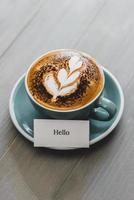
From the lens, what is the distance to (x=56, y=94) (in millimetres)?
606

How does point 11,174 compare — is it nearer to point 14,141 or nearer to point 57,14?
point 14,141

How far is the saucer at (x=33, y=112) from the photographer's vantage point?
2.14 ft

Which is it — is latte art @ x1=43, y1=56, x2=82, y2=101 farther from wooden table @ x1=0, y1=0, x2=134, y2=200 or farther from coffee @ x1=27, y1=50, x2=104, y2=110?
wooden table @ x1=0, y1=0, x2=134, y2=200

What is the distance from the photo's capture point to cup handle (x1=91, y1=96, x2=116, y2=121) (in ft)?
2.07

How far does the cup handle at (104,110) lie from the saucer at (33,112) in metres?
0.02

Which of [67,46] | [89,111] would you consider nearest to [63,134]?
[89,111]

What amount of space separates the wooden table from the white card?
2 cm

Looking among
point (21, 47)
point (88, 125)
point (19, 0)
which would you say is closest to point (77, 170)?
point (88, 125)

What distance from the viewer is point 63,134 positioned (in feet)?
2.10

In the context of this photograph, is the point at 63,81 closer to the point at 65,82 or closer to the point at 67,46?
the point at 65,82

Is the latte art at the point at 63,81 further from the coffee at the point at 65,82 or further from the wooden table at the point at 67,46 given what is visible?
the wooden table at the point at 67,46

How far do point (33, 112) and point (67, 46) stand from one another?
0.55ft

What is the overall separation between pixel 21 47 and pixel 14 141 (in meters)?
→ 0.20

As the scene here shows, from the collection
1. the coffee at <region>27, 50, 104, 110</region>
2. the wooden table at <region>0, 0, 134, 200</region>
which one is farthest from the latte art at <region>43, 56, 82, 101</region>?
the wooden table at <region>0, 0, 134, 200</region>
